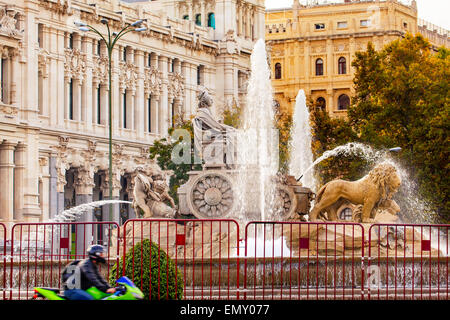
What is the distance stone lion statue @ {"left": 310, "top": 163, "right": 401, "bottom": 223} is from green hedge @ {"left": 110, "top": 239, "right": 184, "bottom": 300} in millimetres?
8596

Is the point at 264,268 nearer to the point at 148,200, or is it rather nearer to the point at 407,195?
the point at 148,200

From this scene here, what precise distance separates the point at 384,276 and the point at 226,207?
175 inches

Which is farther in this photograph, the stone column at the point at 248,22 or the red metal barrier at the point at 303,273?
the stone column at the point at 248,22

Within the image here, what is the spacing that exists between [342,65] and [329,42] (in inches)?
87.6

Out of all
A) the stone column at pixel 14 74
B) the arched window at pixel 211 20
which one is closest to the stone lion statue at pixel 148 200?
the stone column at pixel 14 74

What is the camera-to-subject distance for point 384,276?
25.6 m

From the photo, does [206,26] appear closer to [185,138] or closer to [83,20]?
[83,20]

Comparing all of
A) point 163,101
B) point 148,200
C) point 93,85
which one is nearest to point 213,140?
point 148,200

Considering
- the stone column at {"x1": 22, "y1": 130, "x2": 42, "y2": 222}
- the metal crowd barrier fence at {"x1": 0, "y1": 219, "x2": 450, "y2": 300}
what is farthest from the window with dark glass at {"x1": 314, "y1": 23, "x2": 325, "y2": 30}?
the metal crowd barrier fence at {"x1": 0, "y1": 219, "x2": 450, "y2": 300}

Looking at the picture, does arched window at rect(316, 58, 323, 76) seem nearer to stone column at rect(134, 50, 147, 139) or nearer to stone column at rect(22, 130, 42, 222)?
stone column at rect(134, 50, 147, 139)

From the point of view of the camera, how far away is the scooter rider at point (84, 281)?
61.3ft

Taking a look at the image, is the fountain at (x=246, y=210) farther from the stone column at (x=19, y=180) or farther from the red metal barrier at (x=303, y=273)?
the stone column at (x=19, y=180)

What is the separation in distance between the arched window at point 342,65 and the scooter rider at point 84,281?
90.2 metres

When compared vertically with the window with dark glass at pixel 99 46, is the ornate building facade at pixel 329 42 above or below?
above
